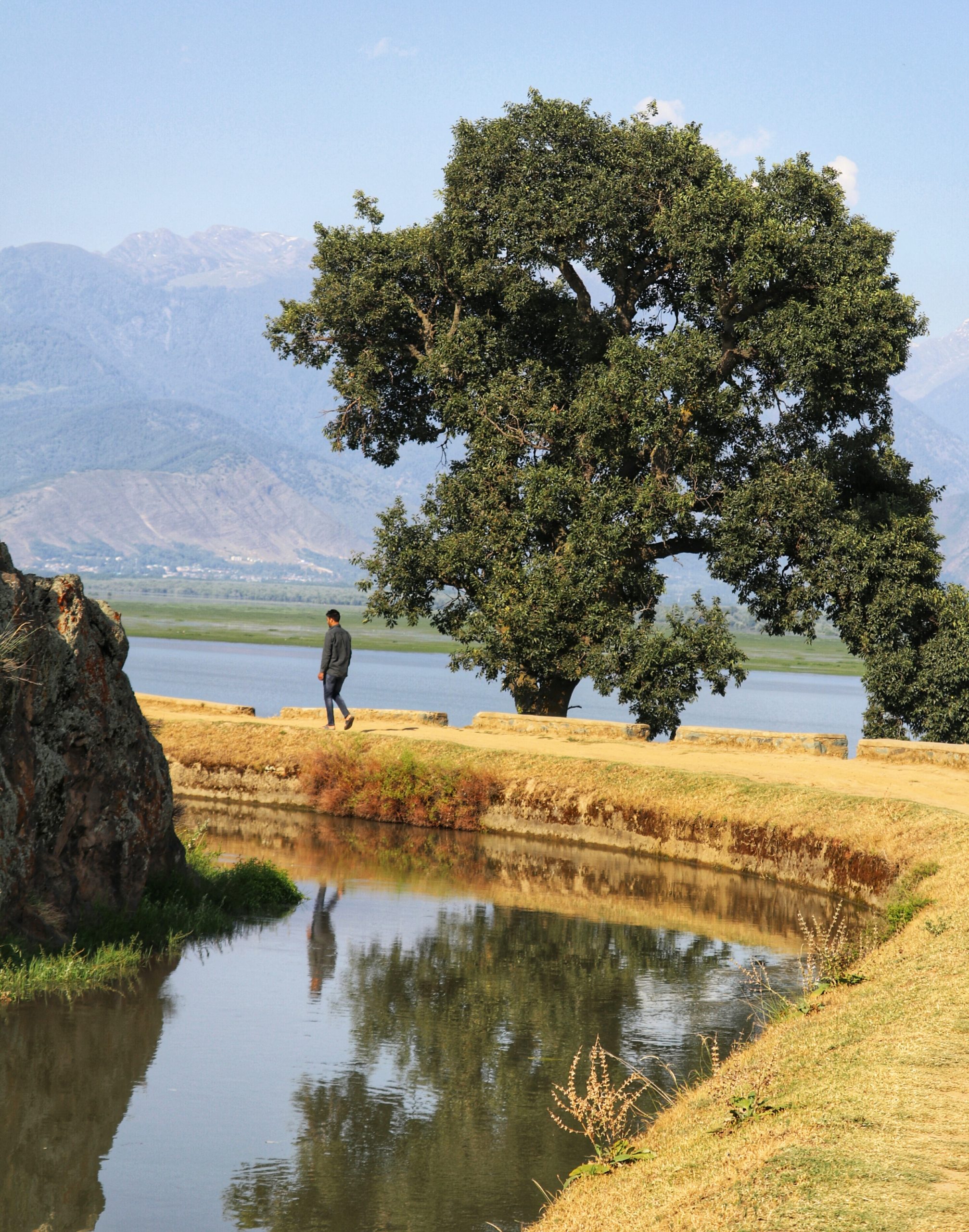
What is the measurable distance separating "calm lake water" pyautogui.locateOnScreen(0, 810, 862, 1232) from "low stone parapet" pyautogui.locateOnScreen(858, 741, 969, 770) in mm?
8545

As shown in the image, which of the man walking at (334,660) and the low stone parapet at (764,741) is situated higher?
the man walking at (334,660)

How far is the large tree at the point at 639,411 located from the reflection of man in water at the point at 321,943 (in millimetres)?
13044

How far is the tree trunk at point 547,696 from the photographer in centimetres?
3606

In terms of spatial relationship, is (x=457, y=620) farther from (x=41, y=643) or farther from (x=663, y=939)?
(x=41, y=643)

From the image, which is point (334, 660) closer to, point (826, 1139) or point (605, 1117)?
point (605, 1117)

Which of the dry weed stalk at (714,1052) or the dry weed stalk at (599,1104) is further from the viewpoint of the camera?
the dry weed stalk at (714,1052)

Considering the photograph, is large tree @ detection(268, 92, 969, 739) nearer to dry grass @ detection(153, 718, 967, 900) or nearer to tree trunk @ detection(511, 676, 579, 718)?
tree trunk @ detection(511, 676, 579, 718)

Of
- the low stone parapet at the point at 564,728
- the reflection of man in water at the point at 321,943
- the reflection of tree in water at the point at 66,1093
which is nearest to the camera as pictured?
the reflection of tree in water at the point at 66,1093

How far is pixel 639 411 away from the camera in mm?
32688

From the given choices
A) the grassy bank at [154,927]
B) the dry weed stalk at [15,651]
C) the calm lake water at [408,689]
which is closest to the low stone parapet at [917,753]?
the grassy bank at [154,927]

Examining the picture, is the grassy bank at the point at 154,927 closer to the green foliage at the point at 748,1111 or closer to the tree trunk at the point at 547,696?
the green foliage at the point at 748,1111

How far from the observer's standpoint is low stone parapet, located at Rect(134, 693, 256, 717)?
34.5 metres

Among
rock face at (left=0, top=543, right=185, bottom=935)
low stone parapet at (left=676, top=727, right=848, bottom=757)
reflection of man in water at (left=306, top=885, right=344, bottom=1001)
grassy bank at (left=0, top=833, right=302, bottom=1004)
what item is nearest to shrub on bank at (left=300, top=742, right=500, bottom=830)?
low stone parapet at (left=676, top=727, right=848, bottom=757)

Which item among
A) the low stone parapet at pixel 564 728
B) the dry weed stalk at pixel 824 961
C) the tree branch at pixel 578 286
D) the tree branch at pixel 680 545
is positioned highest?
the tree branch at pixel 578 286
